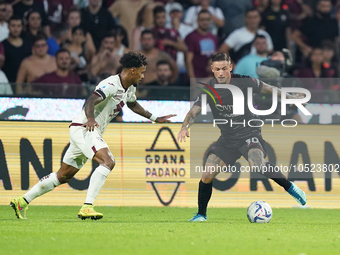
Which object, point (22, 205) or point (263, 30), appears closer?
point (22, 205)

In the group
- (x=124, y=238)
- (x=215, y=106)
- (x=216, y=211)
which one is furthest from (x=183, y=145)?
(x=124, y=238)

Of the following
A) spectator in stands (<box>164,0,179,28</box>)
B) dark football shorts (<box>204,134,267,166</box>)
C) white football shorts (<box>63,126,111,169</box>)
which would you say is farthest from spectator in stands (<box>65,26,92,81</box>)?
dark football shorts (<box>204,134,267,166</box>)

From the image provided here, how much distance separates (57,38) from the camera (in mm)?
12273

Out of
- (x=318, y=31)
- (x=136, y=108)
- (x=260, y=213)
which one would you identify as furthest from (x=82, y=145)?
(x=318, y=31)

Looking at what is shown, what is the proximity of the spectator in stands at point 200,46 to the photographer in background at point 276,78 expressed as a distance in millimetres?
1846

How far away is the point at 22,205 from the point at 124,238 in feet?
8.00

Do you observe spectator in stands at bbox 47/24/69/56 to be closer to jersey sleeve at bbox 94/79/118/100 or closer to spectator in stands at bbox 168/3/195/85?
spectator in stands at bbox 168/3/195/85

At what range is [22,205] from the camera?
7.52 metres

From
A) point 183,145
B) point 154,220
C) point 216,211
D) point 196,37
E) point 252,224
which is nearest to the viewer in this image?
point 252,224

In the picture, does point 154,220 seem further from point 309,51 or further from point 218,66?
point 309,51

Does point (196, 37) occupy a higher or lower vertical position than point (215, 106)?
higher

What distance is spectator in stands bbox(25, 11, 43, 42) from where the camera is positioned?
39.2ft

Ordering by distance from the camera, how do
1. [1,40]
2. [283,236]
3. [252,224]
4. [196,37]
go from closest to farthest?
[283,236] < [252,224] < [1,40] < [196,37]

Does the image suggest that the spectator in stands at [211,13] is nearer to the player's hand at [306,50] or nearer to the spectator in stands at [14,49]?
the player's hand at [306,50]
